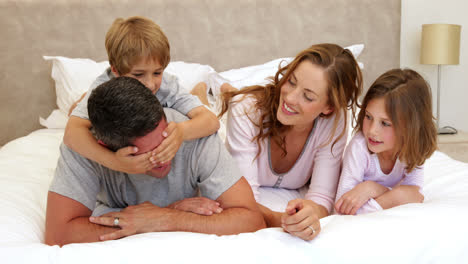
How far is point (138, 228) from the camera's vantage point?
1.12 metres

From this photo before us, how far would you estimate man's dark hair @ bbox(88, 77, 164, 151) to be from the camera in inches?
39.6

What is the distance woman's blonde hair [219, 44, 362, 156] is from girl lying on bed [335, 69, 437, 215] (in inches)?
3.2

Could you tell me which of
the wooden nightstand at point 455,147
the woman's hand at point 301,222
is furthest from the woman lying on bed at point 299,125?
the wooden nightstand at point 455,147

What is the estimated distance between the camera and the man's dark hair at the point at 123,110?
100 centimetres

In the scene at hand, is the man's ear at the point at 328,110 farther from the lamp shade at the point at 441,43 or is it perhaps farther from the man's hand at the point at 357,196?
the lamp shade at the point at 441,43

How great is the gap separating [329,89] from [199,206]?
1.98 ft

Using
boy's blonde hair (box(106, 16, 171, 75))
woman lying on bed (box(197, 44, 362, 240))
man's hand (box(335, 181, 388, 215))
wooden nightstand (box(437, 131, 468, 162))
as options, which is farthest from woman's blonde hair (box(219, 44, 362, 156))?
wooden nightstand (box(437, 131, 468, 162))

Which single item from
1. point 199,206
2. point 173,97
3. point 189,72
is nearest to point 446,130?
point 189,72

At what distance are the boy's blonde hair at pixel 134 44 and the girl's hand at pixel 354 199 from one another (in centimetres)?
77

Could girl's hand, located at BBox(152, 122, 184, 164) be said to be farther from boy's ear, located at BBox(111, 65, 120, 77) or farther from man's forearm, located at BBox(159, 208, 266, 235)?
boy's ear, located at BBox(111, 65, 120, 77)

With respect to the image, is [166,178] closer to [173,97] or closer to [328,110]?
[173,97]

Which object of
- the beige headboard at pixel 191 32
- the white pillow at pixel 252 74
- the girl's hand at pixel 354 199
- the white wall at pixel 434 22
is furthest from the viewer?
the white wall at pixel 434 22

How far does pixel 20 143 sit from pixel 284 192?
4.40ft

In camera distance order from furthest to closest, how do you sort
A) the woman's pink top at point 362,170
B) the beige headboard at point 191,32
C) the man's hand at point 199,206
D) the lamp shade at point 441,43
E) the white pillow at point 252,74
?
the lamp shade at point 441,43, the beige headboard at point 191,32, the white pillow at point 252,74, the woman's pink top at point 362,170, the man's hand at point 199,206
